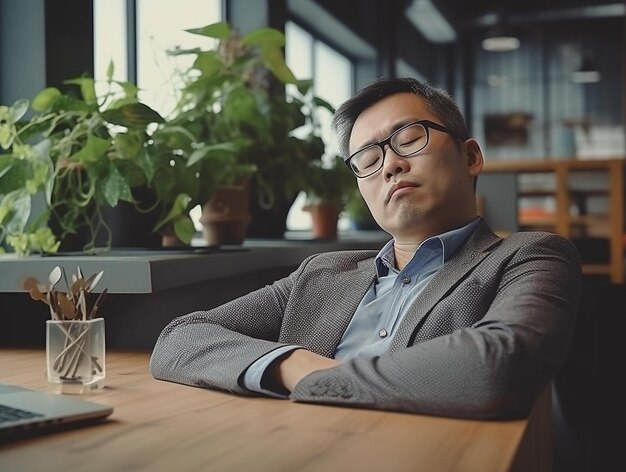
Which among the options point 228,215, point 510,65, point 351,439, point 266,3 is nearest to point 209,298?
point 228,215

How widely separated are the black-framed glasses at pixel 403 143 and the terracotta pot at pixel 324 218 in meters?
2.01

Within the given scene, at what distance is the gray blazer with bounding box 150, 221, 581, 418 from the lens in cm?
123

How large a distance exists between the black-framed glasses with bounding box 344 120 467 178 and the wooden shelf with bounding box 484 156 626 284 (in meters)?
4.83

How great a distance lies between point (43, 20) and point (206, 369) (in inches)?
52.8

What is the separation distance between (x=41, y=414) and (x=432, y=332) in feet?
2.22

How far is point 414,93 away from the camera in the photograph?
1.74 m

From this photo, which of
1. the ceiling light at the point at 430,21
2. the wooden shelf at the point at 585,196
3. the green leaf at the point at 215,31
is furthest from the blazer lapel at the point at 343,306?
the ceiling light at the point at 430,21

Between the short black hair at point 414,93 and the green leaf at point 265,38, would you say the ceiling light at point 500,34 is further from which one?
the short black hair at point 414,93

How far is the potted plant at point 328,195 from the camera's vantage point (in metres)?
3.53

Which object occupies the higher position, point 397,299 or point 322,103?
point 322,103

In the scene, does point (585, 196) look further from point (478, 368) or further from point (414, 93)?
point (478, 368)

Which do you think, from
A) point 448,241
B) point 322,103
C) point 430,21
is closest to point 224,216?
point 322,103

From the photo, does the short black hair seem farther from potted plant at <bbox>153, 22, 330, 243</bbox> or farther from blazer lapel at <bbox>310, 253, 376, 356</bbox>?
potted plant at <bbox>153, 22, 330, 243</bbox>

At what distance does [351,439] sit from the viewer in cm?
111
